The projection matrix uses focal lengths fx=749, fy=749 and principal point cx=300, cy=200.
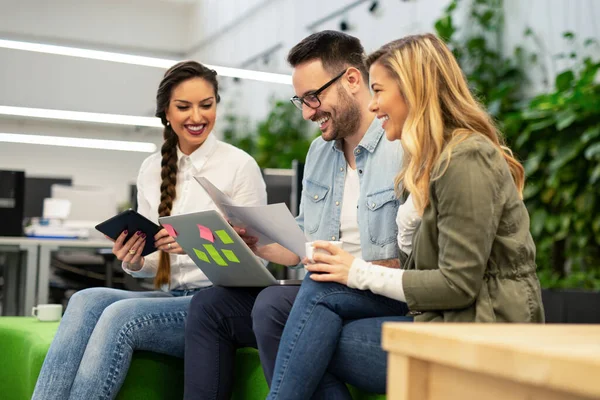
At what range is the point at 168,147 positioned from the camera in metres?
2.33

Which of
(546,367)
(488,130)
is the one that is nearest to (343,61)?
(488,130)

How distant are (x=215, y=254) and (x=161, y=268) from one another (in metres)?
0.48

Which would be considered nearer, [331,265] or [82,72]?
[331,265]

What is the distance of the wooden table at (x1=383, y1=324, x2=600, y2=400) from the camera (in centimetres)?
53

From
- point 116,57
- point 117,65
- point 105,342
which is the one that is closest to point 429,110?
point 105,342

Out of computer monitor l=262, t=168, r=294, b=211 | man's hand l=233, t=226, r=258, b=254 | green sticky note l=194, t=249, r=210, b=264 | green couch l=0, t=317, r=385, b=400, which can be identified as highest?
computer monitor l=262, t=168, r=294, b=211

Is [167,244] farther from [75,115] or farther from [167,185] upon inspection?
[75,115]

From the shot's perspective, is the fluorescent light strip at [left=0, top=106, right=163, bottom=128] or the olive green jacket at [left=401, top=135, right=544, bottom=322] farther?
the fluorescent light strip at [left=0, top=106, right=163, bottom=128]

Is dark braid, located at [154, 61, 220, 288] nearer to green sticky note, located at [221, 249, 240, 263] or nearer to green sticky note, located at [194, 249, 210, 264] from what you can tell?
green sticky note, located at [194, 249, 210, 264]

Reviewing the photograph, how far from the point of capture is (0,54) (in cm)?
959

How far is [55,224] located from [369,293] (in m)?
3.65

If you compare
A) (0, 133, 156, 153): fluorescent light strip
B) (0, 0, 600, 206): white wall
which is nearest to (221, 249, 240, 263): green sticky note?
(0, 0, 600, 206): white wall

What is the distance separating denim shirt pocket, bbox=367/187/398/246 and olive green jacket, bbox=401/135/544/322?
42 centimetres

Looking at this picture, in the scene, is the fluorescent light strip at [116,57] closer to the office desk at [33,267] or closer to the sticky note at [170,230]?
the office desk at [33,267]
